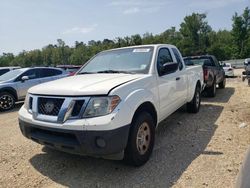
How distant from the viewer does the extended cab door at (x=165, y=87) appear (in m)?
4.96

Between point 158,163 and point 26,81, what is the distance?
26.7 ft

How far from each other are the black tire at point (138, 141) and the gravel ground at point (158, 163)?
16 cm

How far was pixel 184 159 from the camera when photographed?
4453mm

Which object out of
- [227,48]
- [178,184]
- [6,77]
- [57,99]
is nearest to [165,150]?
[178,184]

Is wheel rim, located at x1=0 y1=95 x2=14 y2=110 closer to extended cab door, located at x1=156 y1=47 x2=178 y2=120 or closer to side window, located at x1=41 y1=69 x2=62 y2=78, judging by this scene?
side window, located at x1=41 y1=69 x2=62 y2=78

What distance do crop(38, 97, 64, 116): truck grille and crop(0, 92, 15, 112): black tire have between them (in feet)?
22.7

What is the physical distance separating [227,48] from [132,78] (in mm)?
67528

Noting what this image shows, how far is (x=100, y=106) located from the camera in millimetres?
3635

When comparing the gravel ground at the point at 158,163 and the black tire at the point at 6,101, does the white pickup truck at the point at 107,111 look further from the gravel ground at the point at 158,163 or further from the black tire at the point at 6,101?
the black tire at the point at 6,101

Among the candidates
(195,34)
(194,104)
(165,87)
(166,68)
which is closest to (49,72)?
(194,104)

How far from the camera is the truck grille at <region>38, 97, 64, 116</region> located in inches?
150

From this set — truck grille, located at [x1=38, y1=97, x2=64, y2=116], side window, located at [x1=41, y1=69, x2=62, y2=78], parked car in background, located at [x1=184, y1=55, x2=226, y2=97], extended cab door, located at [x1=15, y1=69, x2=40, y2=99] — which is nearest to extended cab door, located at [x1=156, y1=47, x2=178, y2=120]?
truck grille, located at [x1=38, y1=97, x2=64, y2=116]

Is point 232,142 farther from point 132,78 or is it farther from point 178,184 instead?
point 132,78

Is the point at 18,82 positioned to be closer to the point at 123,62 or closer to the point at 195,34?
the point at 123,62
